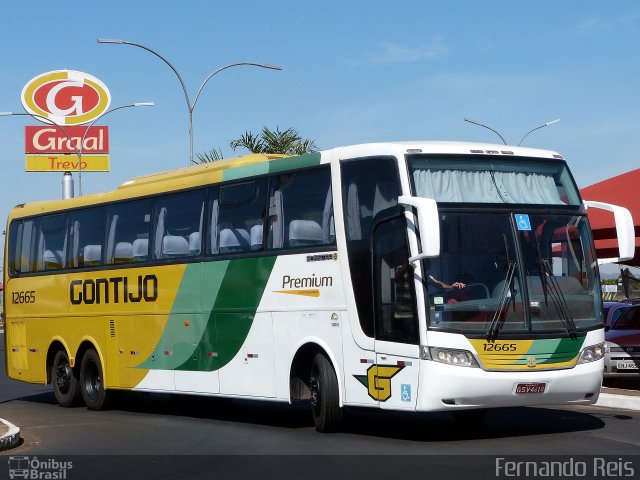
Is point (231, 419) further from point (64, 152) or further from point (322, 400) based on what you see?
point (64, 152)

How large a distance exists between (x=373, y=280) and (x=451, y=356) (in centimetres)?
→ 147

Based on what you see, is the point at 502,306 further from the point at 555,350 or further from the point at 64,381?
the point at 64,381

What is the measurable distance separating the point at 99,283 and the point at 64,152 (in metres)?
56.8

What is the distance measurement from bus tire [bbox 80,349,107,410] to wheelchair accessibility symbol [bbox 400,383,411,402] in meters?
8.19

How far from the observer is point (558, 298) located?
13.7 metres

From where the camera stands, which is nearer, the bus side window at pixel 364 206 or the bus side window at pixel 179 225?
the bus side window at pixel 364 206

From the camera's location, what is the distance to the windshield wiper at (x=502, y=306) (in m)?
13.2

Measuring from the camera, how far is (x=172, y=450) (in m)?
13.8

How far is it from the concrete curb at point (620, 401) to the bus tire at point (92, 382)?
316 inches

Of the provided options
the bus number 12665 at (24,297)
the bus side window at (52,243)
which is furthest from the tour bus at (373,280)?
the bus number 12665 at (24,297)
